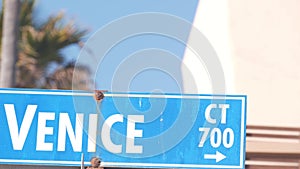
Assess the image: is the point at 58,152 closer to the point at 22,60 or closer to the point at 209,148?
the point at 209,148

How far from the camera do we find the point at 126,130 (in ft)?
25.4

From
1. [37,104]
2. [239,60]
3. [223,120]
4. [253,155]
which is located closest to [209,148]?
[223,120]

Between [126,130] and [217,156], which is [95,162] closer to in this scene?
[126,130]

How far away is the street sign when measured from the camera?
7668mm

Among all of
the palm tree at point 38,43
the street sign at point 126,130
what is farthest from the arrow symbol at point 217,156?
the palm tree at point 38,43

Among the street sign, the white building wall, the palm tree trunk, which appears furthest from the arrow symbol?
the palm tree trunk

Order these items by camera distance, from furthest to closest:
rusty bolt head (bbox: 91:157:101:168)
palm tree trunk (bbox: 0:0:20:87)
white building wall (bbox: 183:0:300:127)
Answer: white building wall (bbox: 183:0:300:127) < palm tree trunk (bbox: 0:0:20:87) < rusty bolt head (bbox: 91:157:101:168)

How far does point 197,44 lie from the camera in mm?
8320

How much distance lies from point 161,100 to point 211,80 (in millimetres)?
590

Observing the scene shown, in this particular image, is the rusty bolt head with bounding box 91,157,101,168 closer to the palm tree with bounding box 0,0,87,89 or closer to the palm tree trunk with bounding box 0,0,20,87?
the palm tree trunk with bounding box 0,0,20,87

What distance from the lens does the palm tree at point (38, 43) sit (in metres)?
18.0

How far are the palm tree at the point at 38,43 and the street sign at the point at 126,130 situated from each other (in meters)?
10.1

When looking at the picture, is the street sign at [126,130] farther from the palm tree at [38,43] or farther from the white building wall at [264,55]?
the palm tree at [38,43]

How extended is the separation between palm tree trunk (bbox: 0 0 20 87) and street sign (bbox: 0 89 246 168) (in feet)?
15.0
